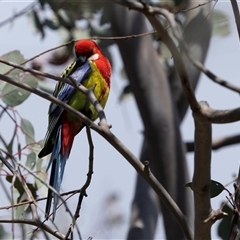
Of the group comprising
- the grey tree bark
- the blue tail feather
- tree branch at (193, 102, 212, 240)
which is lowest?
the grey tree bark

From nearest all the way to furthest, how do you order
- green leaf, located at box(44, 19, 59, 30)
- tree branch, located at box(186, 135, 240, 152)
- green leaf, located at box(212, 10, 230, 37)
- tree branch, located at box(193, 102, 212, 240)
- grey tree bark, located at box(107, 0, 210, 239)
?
tree branch, located at box(193, 102, 212, 240)
grey tree bark, located at box(107, 0, 210, 239)
green leaf, located at box(212, 10, 230, 37)
tree branch, located at box(186, 135, 240, 152)
green leaf, located at box(44, 19, 59, 30)

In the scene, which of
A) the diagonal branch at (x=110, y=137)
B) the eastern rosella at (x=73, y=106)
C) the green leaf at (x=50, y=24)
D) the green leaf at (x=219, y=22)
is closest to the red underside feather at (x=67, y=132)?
the eastern rosella at (x=73, y=106)

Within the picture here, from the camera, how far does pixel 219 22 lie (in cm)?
295

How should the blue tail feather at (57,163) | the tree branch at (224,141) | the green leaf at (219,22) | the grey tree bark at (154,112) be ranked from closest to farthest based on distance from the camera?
the blue tail feather at (57,163) → the grey tree bark at (154,112) → the green leaf at (219,22) → the tree branch at (224,141)

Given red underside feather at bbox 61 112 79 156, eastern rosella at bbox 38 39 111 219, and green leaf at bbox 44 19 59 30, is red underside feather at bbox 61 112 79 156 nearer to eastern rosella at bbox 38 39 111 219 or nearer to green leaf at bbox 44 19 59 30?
eastern rosella at bbox 38 39 111 219

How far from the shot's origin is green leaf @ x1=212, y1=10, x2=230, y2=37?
2.91m

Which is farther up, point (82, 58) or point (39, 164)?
point (82, 58)

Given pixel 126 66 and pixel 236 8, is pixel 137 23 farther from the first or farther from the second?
pixel 236 8

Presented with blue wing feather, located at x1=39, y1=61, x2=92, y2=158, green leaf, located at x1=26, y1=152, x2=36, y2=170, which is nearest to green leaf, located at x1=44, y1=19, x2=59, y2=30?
blue wing feather, located at x1=39, y1=61, x2=92, y2=158

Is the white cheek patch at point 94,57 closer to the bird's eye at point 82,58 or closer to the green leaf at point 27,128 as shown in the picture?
the bird's eye at point 82,58

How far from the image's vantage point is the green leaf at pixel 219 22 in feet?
9.56

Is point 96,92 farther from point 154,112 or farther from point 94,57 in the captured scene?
point 154,112

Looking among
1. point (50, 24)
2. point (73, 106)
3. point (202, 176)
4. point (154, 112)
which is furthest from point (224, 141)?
point (202, 176)

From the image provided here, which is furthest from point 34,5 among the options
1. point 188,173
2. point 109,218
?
point 109,218
